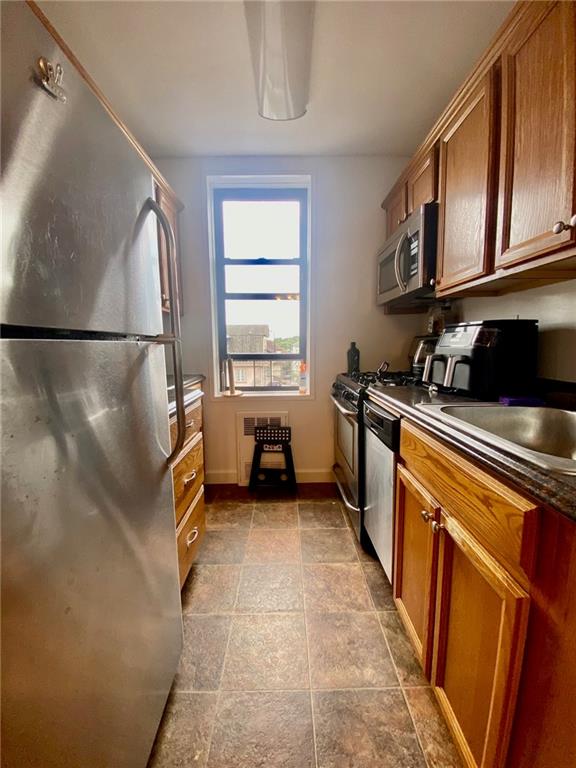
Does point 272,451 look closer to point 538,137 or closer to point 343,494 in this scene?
point 343,494

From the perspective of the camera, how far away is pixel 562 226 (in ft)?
2.77

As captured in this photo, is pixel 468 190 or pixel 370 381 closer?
pixel 468 190

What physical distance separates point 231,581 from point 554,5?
2.42 meters

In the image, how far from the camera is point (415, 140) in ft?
7.28

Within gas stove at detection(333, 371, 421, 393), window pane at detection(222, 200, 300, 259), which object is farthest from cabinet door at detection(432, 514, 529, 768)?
window pane at detection(222, 200, 300, 259)

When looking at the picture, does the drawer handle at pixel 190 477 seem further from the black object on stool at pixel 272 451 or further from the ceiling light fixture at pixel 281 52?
the ceiling light fixture at pixel 281 52

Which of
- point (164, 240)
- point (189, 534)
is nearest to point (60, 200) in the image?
point (189, 534)

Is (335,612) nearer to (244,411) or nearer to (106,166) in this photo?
(244,411)

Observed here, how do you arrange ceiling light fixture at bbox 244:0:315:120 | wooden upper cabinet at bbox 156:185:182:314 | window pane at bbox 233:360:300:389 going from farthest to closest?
1. window pane at bbox 233:360:300:389
2. wooden upper cabinet at bbox 156:185:182:314
3. ceiling light fixture at bbox 244:0:315:120

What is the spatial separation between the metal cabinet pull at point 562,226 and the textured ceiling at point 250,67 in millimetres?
1239

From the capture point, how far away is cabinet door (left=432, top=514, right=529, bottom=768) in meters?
0.64

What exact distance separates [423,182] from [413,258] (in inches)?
16.0

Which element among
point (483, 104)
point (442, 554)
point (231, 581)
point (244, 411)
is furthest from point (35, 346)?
point (244, 411)

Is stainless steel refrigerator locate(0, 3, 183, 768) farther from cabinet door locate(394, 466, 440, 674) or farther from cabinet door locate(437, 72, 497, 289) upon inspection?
cabinet door locate(437, 72, 497, 289)
